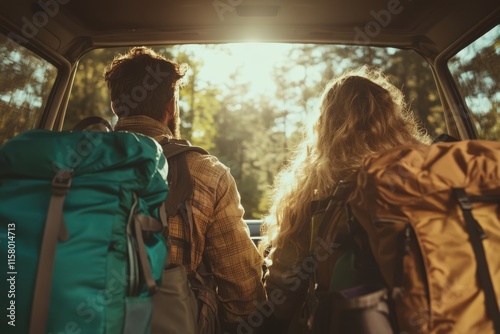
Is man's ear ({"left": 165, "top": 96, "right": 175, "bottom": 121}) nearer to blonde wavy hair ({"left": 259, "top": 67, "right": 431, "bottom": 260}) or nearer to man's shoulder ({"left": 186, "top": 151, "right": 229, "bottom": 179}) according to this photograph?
man's shoulder ({"left": 186, "top": 151, "right": 229, "bottom": 179})

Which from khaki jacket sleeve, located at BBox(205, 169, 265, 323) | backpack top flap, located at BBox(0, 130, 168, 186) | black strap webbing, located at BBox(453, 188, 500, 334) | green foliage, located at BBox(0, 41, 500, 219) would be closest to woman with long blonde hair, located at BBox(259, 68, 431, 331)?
khaki jacket sleeve, located at BBox(205, 169, 265, 323)

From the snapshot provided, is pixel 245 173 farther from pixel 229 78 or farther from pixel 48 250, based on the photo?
pixel 48 250

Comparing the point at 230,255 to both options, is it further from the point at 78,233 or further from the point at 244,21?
the point at 244,21

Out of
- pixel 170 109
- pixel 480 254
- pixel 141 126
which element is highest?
pixel 170 109

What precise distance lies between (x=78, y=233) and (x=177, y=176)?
676mm

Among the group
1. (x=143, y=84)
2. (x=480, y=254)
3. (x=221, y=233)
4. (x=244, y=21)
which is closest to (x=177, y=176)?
(x=221, y=233)

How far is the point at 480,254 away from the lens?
150cm

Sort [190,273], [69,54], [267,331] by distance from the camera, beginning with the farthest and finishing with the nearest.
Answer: [69,54], [267,331], [190,273]

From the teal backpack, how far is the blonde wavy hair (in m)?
0.84

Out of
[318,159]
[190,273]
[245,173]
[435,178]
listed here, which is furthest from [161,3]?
[245,173]

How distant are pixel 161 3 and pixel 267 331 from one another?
1.78 m

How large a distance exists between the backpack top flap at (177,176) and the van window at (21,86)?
105 cm

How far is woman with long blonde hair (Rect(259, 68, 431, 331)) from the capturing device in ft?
7.74

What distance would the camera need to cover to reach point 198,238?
2.33 metres
